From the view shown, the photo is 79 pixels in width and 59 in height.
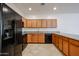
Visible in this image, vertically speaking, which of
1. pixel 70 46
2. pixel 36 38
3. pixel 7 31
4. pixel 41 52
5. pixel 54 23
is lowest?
pixel 41 52

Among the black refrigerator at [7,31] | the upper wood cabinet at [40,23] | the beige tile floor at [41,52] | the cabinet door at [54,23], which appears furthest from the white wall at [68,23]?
the black refrigerator at [7,31]

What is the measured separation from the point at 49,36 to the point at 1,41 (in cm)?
A: 771

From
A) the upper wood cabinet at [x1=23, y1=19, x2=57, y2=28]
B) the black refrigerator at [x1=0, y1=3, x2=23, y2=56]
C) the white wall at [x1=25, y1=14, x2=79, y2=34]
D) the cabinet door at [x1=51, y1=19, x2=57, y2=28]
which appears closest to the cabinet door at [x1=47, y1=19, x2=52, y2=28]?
the upper wood cabinet at [x1=23, y1=19, x2=57, y2=28]

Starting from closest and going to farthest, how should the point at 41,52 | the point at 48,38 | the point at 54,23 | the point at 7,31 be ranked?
the point at 7,31, the point at 41,52, the point at 48,38, the point at 54,23

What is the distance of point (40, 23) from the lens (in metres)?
10.3

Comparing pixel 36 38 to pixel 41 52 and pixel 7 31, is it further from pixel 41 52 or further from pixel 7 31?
pixel 7 31

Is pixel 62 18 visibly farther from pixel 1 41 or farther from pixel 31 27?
pixel 1 41

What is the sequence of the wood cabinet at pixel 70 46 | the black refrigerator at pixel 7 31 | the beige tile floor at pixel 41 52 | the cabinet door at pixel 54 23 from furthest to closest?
the cabinet door at pixel 54 23 → the beige tile floor at pixel 41 52 → the wood cabinet at pixel 70 46 → the black refrigerator at pixel 7 31

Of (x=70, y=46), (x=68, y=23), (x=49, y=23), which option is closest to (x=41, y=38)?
(x=49, y=23)

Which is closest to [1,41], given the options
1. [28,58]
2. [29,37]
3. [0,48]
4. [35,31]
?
[0,48]

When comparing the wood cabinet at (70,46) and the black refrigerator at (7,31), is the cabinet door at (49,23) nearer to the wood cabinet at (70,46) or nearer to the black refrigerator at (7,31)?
the wood cabinet at (70,46)

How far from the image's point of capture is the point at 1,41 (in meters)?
2.39

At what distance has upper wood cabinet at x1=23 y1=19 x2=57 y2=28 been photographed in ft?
33.6

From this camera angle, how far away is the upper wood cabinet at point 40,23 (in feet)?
33.6
